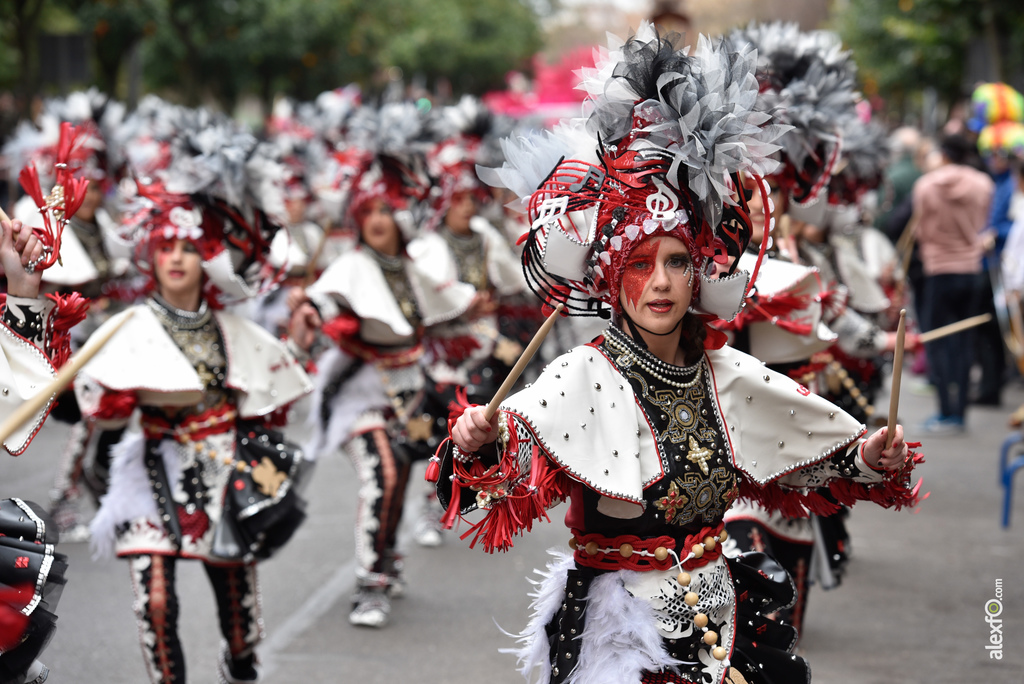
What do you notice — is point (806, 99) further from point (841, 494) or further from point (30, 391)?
point (30, 391)

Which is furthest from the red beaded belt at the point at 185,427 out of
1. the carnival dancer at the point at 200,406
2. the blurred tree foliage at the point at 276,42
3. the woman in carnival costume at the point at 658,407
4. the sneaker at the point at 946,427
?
the blurred tree foliage at the point at 276,42

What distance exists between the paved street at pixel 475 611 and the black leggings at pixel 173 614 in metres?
0.53

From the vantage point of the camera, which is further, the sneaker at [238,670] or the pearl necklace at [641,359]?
the sneaker at [238,670]

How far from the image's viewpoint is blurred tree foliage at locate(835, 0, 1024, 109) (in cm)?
1523

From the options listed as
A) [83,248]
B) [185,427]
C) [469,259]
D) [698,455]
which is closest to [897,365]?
[698,455]

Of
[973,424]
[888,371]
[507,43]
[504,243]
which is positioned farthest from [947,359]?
[507,43]

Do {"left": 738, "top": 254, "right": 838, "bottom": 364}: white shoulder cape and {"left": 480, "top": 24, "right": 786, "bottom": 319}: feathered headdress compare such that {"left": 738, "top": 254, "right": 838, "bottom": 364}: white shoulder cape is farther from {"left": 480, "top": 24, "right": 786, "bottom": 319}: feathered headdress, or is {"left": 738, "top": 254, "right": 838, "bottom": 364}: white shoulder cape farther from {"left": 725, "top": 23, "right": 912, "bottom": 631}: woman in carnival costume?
{"left": 480, "top": 24, "right": 786, "bottom": 319}: feathered headdress

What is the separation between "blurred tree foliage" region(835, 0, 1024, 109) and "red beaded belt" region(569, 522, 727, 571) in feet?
22.5

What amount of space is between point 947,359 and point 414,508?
15.8 ft

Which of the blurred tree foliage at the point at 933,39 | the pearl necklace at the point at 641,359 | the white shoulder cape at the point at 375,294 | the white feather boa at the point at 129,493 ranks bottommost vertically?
the white feather boa at the point at 129,493

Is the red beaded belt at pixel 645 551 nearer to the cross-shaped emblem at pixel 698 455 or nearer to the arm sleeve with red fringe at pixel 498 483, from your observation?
the cross-shaped emblem at pixel 698 455

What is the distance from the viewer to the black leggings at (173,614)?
13.5 ft

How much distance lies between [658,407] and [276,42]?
21.8m

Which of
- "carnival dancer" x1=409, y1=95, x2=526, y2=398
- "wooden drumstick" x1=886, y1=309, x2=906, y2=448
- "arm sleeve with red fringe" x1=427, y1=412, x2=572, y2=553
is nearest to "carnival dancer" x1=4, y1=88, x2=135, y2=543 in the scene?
"carnival dancer" x1=409, y1=95, x2=526, y2=398
